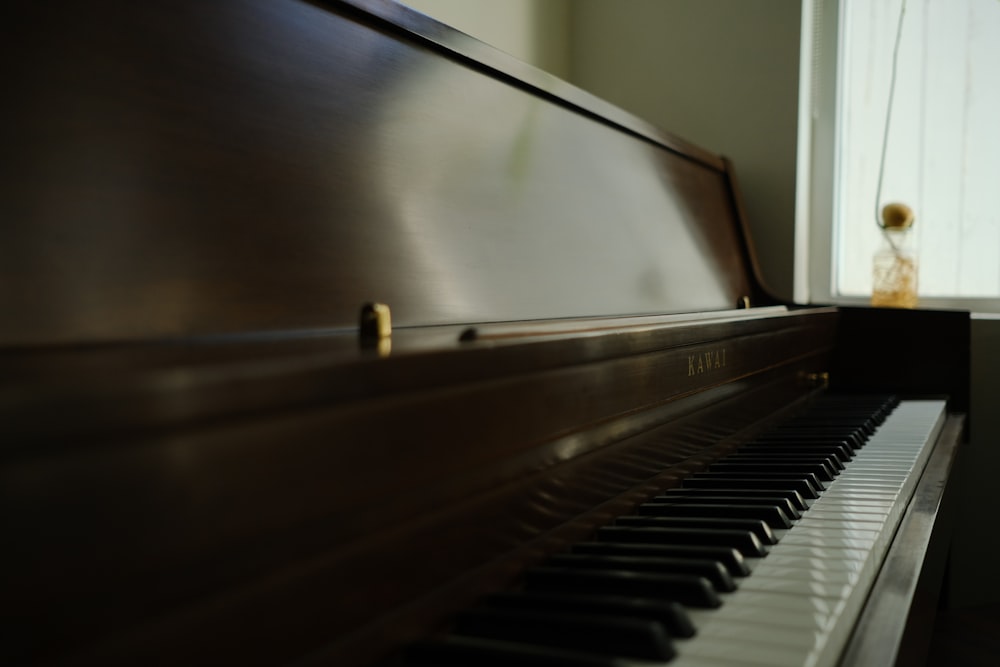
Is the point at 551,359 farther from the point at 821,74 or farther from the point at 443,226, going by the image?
the point at 821,74

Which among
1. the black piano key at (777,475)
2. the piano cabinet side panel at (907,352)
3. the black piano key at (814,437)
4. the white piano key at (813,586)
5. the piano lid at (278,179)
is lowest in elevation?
the white piano key at (813,586)

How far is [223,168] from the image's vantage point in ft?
3.03

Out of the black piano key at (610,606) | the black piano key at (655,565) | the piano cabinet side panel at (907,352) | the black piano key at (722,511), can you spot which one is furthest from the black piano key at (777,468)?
the piano cabinet side panel at (907,352)

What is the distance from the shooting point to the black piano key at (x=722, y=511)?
121 cm

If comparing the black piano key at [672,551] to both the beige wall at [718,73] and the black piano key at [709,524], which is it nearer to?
the black piano key at [709,524]

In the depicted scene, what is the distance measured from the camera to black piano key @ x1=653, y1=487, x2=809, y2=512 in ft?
4.32

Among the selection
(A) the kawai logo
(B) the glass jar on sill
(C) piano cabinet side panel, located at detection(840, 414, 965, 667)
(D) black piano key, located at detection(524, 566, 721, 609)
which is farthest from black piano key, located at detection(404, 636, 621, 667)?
(B) the glass jar on sill

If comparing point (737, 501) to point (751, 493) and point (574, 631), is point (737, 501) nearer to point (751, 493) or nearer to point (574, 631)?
point (751, 493)

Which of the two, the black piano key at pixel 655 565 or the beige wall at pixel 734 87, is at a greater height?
the beige wall at pixel 734 87

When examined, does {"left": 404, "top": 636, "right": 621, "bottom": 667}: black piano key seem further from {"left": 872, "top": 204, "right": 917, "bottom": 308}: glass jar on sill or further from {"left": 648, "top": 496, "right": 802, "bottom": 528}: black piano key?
{"left": 872, "top": 204, "right": 917, "bottom": 308}: glass jar on sill

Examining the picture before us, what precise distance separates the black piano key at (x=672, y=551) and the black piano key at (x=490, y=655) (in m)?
0.28

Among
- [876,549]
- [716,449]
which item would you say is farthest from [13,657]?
[716,449]

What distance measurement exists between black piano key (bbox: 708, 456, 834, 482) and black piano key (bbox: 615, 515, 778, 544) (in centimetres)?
37

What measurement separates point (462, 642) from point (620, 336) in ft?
1.44
